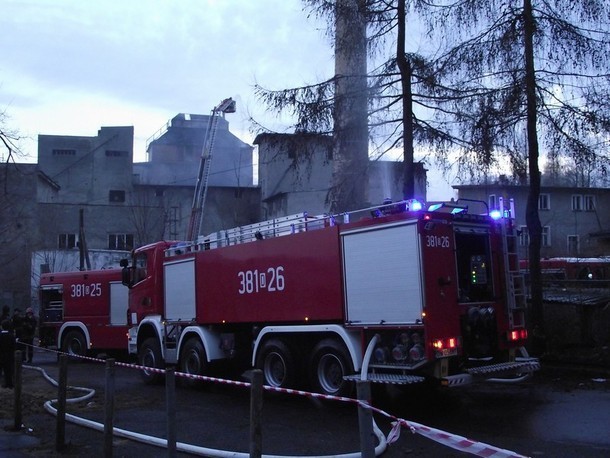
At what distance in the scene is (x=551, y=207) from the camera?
5009 cm

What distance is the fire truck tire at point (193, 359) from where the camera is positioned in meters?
12.5

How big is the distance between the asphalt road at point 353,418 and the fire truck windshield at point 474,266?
5.44 ft

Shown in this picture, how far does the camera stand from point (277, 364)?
427 inches

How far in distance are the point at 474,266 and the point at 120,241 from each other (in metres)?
39.0

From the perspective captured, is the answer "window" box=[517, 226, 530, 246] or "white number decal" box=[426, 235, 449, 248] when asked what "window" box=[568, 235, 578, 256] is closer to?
"window" box=[517, 226, 530, 246]

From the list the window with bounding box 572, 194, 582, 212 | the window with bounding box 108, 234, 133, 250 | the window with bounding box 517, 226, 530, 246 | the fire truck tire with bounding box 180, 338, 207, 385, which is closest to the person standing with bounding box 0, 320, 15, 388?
the fire truck tire with bounding box 180, 338, 207, 385

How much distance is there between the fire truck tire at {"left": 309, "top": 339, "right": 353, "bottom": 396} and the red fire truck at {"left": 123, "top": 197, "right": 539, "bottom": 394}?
0.06 ft

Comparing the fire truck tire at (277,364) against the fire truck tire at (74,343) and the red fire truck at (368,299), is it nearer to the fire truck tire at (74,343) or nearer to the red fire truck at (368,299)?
the red fire truck at (368,299)

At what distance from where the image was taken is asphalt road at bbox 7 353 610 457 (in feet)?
23.4

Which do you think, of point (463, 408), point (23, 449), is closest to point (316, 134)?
point (463, 408)

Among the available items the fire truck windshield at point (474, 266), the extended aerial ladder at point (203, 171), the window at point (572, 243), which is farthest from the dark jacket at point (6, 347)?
the window at point (572, 243)

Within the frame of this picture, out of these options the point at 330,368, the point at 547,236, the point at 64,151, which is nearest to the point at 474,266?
the point at 330,368

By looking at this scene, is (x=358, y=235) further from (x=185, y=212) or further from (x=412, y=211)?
(x=185, y=212)

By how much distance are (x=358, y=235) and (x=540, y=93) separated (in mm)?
5984
